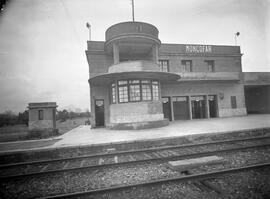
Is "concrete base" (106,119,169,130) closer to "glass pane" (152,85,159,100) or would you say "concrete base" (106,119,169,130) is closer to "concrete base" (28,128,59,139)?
"glass pane" (152,85,159,100)

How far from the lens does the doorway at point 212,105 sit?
62.6ft

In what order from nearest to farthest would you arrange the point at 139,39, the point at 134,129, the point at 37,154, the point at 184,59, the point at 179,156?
the point at 179,156 < the point at 37,154 < the point at 134,129 < the point at 139,39 < the point at 184,59

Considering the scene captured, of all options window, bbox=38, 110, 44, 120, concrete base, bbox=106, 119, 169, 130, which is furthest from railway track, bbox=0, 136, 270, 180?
window, bbox=38, 110, 44, 120

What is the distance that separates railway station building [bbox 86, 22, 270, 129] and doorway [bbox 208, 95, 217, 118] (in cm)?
12

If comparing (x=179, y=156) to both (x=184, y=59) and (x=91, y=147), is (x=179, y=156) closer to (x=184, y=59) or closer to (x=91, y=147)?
(x=91, y=147)

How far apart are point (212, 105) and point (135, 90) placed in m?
12.2

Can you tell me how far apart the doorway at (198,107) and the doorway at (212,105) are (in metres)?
0.91

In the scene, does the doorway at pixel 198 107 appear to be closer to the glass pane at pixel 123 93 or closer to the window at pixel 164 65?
the window at pixel 164 65

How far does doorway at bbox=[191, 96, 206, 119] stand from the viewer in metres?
18.8

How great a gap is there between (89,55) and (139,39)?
19.3 ft

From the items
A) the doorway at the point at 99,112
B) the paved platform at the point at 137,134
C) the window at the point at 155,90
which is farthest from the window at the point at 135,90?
the doorway at the point at 99,112

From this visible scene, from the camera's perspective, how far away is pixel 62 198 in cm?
335

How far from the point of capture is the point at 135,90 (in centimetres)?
1298

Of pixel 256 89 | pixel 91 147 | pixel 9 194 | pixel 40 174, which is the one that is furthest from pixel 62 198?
pixel 256 89
